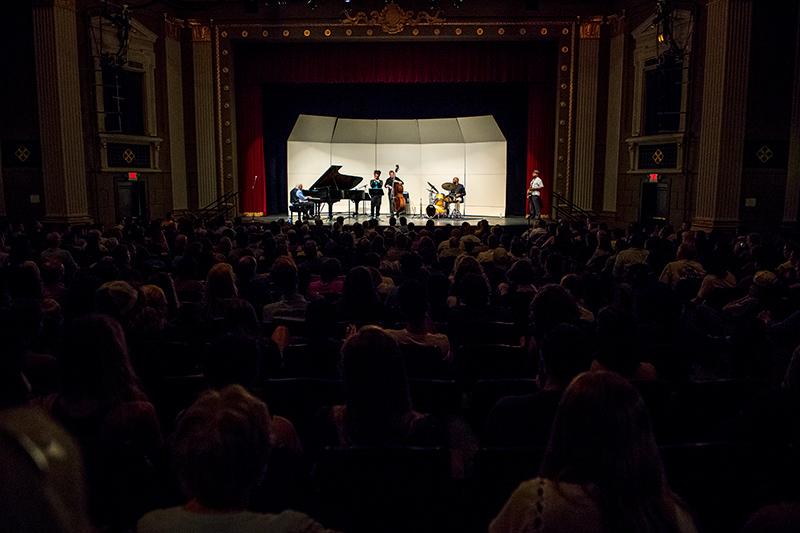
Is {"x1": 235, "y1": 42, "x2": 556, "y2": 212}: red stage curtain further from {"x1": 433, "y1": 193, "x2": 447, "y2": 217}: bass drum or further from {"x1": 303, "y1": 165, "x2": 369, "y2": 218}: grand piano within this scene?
{"x1": 433, "y1": 193, "x2": 447, "y2": 217}: bass drum

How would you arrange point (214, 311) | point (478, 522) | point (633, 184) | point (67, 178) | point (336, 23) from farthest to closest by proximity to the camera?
point (336, 23) < point (633, 184) < point (67, 178) < point (214, 311) < point (478, 522)

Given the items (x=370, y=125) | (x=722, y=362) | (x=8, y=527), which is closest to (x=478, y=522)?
(x=8, y=527)

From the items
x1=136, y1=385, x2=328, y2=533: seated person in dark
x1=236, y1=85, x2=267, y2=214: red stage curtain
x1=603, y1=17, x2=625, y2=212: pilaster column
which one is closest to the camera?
x1=136, y1=385, x2=328, y2=533: seated person in dark

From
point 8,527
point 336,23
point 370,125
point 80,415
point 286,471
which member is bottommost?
point 286,471

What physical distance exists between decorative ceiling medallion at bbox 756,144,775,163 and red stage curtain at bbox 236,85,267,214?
37.9 feet

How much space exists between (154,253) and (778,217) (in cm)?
1033

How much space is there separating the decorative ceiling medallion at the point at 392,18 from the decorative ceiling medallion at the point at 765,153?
7.89 meters

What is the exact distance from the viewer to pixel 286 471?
8.15ft

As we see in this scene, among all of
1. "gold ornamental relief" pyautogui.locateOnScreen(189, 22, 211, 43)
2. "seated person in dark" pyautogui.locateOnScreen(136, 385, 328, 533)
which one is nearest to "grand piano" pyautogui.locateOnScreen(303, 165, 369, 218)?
"gold ornamental relief" pyautogui.locateOnScreen(189, 22, 211, 43)

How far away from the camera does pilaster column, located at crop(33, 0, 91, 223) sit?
42.9ft

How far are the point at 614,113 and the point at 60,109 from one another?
1163 centimetres

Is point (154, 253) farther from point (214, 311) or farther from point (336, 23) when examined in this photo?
point (336, 23)

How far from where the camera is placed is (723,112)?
1229 cm

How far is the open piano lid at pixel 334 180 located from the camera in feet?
55.8
